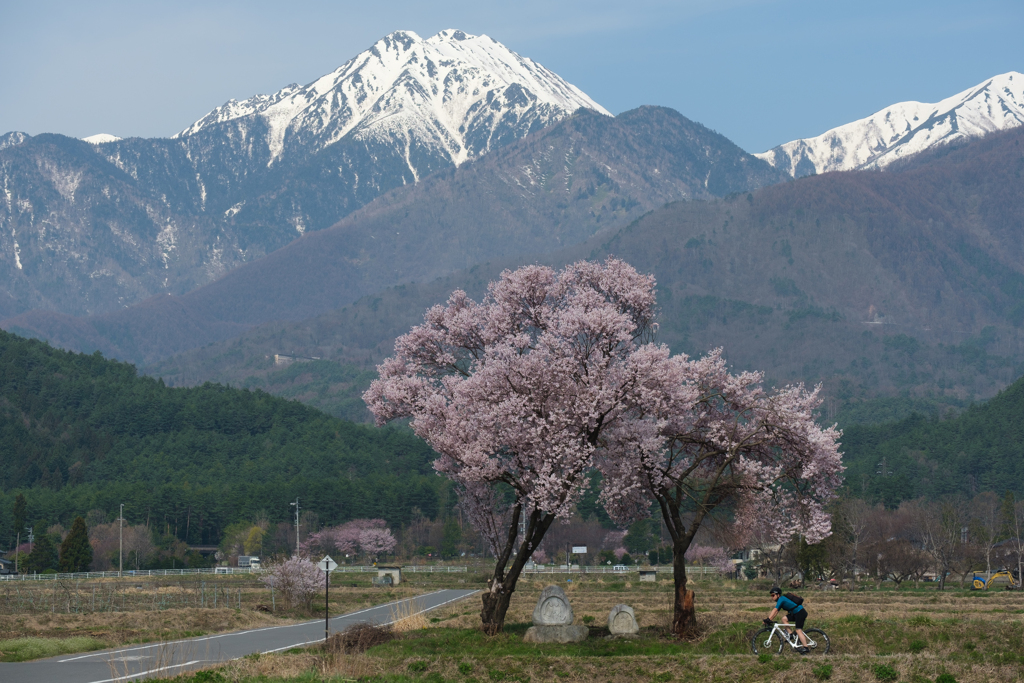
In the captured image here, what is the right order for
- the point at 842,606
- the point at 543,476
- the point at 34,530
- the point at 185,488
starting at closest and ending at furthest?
the point at 543,476 < the point at 842,606 < the point at 34,530 < the point at 185,488

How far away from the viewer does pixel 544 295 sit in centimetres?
3794

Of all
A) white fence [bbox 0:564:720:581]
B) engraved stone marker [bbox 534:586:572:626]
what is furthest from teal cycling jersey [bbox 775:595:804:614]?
white fence [bbox 0:564:720:581]

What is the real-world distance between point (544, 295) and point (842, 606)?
80.8 feet

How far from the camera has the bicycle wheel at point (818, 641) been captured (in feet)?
96.7

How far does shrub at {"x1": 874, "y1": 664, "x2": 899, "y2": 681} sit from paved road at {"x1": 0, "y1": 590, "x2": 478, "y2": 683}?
1555 cm

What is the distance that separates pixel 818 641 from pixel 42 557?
4770 inches

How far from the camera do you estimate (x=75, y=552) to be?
13100 cm

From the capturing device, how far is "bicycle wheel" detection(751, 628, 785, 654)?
2947 centimetres

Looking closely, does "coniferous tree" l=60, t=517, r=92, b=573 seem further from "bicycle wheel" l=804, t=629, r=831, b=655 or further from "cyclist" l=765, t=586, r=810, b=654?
"cyclist" l=765, t=586, r=810, b=654

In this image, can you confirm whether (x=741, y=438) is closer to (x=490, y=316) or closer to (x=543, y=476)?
(x=543, y=476)

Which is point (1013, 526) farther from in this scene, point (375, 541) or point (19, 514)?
point (19, 514)

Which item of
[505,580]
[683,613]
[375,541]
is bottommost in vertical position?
[683,613]

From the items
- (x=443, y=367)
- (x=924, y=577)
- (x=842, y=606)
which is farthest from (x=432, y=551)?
(x=443, y=367)

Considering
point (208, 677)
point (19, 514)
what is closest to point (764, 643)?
point (208, 677)
